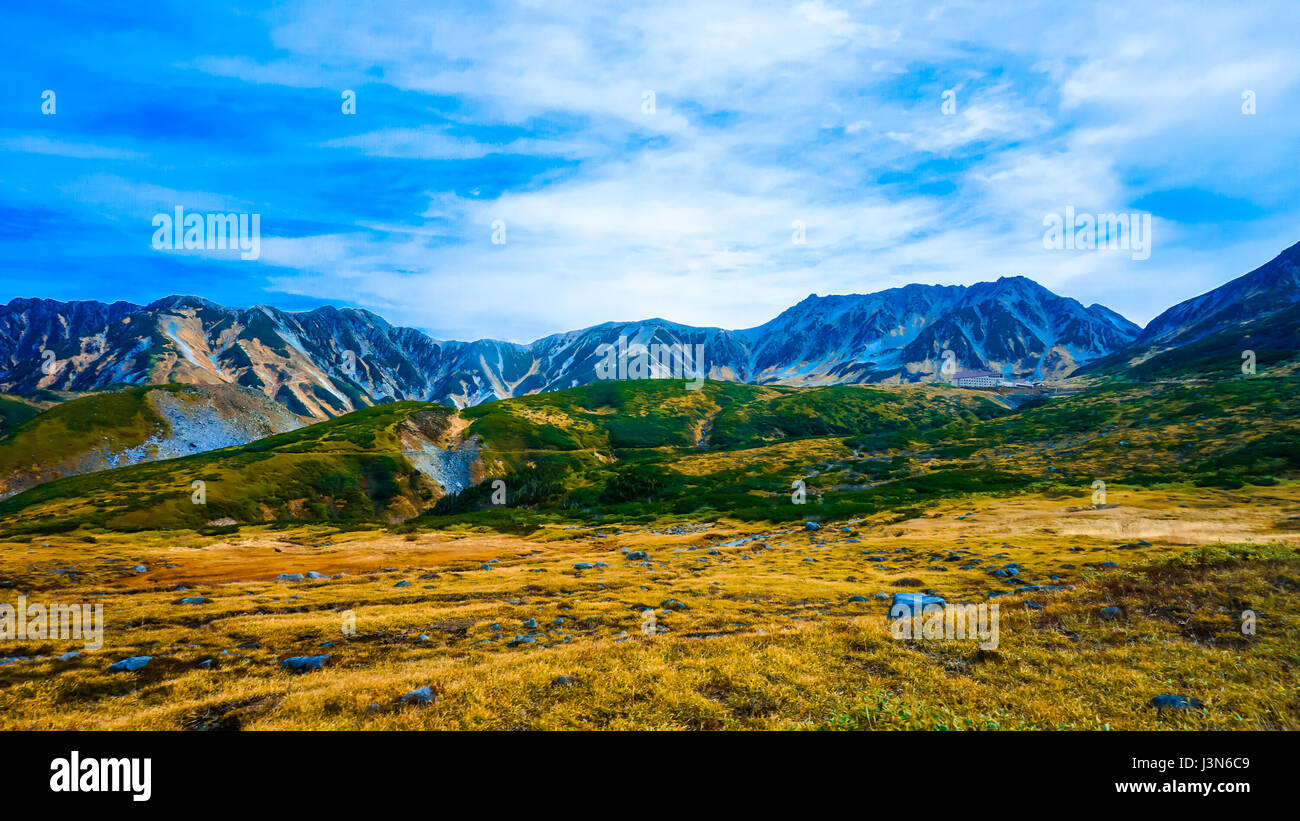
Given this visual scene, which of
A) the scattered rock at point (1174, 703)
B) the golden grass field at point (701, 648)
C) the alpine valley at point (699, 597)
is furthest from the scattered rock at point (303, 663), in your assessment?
the scattered rock at point (1174, 703)

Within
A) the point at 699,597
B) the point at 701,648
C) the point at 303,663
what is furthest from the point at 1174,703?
the point at 303,663

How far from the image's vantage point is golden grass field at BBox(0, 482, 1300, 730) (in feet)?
36.5

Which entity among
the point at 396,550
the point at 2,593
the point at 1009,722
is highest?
the point at 1009,722

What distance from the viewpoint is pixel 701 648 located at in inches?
632

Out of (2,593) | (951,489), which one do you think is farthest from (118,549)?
(951,489)

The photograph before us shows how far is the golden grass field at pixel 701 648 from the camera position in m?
11.1

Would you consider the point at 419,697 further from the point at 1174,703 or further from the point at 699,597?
the point at 1174,703

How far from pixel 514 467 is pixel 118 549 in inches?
3192

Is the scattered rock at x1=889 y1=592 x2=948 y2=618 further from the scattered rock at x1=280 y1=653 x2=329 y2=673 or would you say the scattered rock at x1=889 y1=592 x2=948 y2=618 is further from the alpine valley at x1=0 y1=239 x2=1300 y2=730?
the scattered rock at x1=280 y1=653 x2=329 y2=673

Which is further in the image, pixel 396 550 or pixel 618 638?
pixel 396 550

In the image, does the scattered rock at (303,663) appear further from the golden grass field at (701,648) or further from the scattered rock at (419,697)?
the scattered rock at (419,697)

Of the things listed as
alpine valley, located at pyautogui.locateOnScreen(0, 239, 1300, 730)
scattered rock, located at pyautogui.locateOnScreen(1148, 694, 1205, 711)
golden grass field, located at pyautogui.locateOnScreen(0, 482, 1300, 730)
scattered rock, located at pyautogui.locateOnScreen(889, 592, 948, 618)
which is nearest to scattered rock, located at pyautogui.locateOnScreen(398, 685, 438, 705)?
alpine valley, located at pyautogui.locateOnScreen(0, 239, 1300, 730)
